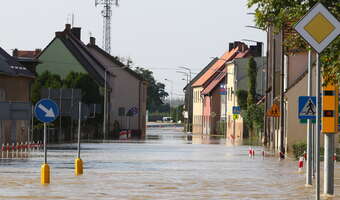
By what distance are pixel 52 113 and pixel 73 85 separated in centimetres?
6567

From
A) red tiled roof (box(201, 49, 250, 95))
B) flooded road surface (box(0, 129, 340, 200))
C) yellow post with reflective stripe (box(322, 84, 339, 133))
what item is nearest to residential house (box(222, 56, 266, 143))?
red tiled roof (box(201, 49, 250, 95))

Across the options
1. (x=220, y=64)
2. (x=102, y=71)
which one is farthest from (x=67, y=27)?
(x=220, y=64)

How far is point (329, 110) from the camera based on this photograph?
898 inches

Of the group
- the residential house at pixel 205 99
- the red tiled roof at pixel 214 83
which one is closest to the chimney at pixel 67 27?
the residential house at pixel 205 99

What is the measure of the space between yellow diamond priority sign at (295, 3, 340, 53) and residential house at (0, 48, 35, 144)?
2032 inches

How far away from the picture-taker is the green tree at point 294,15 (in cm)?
2161

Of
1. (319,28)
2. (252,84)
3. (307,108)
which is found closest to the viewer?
(319,28)

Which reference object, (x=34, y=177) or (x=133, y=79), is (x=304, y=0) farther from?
(x=133, y=79)

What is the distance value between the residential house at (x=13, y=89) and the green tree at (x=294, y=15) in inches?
1804

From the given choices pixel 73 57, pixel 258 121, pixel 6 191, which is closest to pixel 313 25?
pixel 6 191

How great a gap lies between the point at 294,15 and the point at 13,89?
2105 inches

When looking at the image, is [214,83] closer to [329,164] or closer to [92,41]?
[92,41]

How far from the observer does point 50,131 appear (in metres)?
77.3

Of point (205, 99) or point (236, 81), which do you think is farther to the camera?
point (205, 99)
